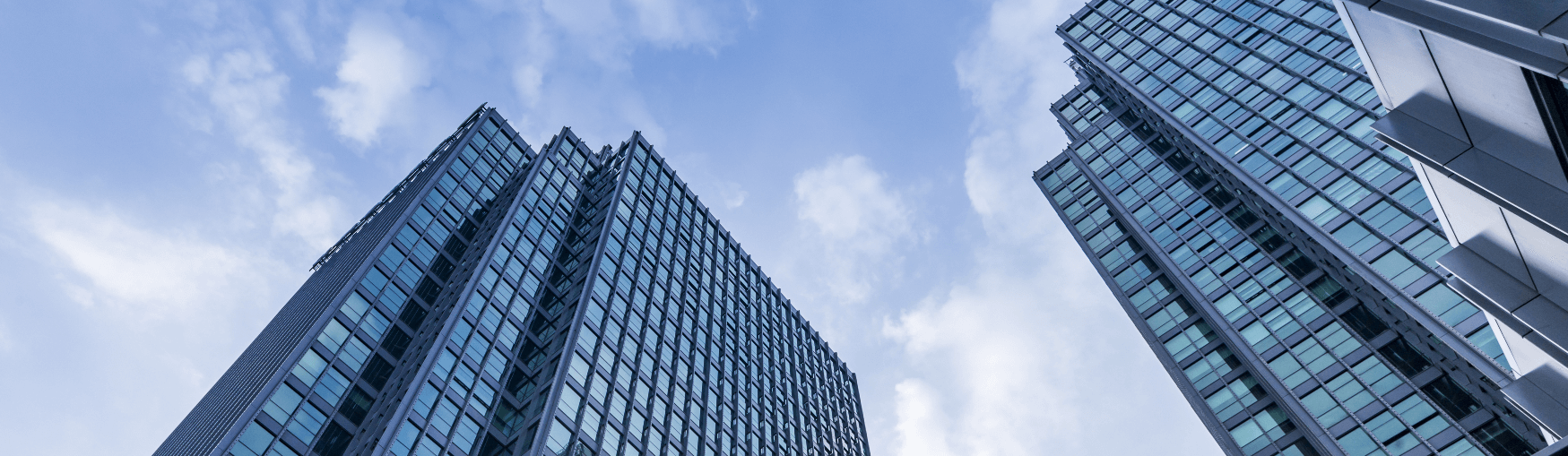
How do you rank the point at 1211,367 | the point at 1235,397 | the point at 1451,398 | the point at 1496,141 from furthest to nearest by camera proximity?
the point at 1211,367 → the point at 1235,397 → the point at 1451,398 → the point at 1496,141

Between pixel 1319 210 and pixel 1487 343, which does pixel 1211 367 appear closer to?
pixel 1319 210

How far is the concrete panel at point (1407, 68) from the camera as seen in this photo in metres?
12.1

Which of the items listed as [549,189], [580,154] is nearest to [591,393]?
[549,189]

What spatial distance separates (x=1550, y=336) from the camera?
12.4 metres

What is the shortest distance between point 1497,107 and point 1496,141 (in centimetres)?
58

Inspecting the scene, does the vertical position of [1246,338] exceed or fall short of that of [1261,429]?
it exceeds it

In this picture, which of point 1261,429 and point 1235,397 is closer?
point 1261,429

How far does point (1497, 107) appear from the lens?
1139cm

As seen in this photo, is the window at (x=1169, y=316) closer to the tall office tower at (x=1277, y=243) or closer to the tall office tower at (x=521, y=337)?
the tall office tower at (x=1277, y=243)

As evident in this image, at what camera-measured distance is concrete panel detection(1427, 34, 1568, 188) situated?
10.8m

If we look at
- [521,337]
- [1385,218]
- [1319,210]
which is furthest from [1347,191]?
[521,337]

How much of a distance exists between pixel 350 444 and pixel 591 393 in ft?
44.3

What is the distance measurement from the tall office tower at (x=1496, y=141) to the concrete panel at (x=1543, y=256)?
0.06 ft

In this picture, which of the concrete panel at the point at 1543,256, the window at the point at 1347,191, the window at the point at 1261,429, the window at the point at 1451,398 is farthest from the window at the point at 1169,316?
the concrete panel at the point at 1543,256
